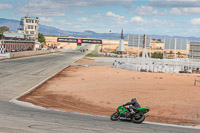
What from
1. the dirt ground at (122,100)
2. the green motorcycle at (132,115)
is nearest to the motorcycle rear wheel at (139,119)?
the green motorcycle at (132,115)

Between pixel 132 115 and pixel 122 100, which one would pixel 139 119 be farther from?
pixel 122 100

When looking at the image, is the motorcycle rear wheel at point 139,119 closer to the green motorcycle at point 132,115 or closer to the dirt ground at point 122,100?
the green motorcycle at point 132,115

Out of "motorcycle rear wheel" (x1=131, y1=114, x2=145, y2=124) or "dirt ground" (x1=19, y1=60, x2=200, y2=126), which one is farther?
"dirt ground" (x1=19, y1=60, x2=200, y2=126)

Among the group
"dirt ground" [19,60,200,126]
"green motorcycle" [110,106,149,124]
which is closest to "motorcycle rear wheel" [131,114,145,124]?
"green motorcycle" [110,106,149,124]

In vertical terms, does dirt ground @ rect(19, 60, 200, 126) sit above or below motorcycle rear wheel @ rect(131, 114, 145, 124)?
below

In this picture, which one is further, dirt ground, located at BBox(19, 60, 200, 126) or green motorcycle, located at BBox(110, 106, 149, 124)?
dirt ground, located at BBox(19, 60, 200, 126)

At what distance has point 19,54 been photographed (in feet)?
235

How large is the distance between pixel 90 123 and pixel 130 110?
5.86 ft

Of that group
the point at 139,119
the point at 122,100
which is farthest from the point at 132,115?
the point at 122,100

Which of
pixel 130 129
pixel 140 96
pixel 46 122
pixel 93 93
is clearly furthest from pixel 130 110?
pixel 93 93

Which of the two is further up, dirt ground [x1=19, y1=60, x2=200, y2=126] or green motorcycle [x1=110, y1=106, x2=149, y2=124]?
green motorcycle [x1=110, y1=106, x2=149, y2=124]

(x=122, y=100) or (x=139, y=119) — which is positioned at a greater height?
(x=139, y=119)

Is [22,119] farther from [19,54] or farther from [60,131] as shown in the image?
[19,54]

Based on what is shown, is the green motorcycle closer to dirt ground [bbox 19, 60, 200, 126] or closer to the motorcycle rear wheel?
the motorcycle rear wheel
